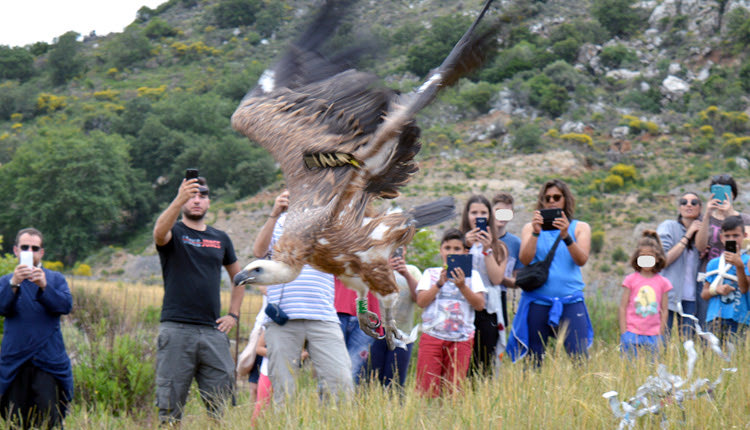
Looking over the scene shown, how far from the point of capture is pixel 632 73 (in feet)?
183

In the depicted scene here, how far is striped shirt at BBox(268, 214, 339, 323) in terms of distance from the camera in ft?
14.6

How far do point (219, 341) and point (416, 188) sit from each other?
31.1m

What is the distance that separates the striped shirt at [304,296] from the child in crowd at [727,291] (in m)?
2.97

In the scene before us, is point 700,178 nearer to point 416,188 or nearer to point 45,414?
point 416,188

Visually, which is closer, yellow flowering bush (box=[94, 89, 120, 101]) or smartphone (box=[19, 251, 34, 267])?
smartphone (box=[19, 251, 34, 267])

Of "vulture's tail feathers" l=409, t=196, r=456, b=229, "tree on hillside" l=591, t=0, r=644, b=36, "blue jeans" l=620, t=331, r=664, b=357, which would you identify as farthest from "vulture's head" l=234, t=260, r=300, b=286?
"tree on hillside" l=591, t=0, r=644, b=36

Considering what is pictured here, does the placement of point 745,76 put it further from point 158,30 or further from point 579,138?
point 158,30

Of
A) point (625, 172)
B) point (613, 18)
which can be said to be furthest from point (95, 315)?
point (613, 18)

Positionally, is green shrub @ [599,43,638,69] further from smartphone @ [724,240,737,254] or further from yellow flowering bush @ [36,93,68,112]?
smartphone @ [724,240,737,254]

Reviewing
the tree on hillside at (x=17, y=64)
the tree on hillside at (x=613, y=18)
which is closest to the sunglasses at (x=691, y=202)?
the tree on hillside at (x=613, y=18)

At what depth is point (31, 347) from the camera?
16.0 feet

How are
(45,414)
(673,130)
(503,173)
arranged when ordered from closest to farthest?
(45,414), (503,173), (673,130)

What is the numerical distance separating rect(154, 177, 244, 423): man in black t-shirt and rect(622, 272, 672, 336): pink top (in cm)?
310

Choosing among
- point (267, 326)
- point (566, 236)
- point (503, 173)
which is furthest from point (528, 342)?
point (503, 173)
